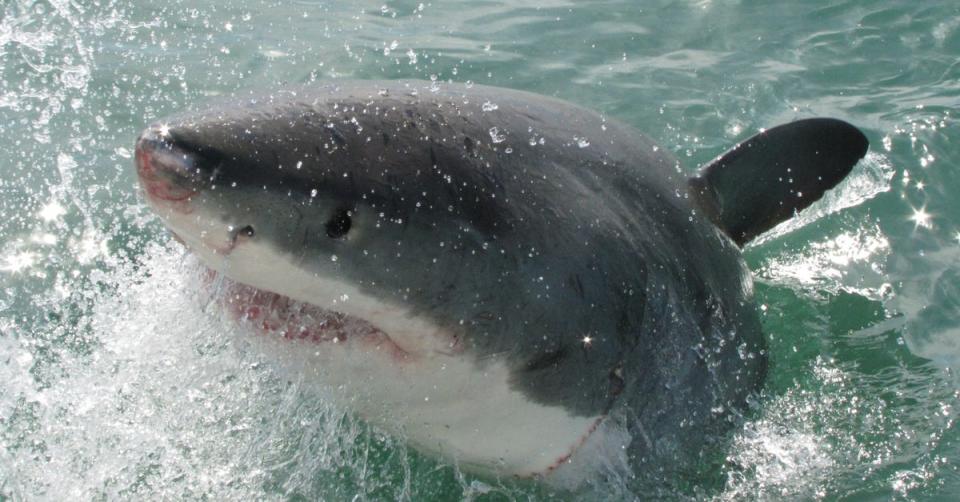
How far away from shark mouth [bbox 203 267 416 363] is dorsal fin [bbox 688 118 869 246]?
1202mm

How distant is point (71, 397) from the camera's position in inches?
125

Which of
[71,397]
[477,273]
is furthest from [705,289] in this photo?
[71,397]

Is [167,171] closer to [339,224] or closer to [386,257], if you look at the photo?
[339,224]

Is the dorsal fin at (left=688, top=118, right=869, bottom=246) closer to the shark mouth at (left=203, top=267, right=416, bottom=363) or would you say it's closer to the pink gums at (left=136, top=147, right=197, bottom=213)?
the shark mouth at (left=203, top=267, right=416, bottom=363)

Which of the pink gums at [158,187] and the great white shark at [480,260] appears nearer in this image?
the pink gums at [158,187]

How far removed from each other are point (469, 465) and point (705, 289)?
0.76 metres

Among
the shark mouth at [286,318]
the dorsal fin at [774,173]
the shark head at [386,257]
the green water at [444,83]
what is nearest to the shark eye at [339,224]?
the shark head at [386,257]

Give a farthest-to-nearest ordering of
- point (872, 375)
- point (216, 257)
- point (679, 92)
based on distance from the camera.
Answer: point (679, 92) → point (872, 375) → point (216, 257)

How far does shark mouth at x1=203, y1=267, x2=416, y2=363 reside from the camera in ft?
6.53

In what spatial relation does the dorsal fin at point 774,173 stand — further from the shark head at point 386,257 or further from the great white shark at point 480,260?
the shark head at point 386,257

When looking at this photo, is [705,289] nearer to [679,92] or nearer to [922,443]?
[922,443]

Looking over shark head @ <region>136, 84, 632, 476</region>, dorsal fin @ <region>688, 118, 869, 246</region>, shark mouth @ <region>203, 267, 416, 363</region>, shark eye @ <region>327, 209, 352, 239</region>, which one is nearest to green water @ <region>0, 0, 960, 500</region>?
shark mouth @ <region>203, 267, 416, 363</region>

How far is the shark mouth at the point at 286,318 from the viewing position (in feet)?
6.53

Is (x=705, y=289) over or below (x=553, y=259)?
below
